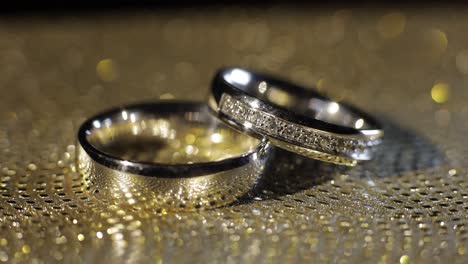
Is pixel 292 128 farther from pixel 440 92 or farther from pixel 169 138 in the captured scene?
pixel 440 92

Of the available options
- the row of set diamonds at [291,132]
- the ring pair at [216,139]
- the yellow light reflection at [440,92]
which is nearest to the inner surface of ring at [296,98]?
the ring pair at [216,139]

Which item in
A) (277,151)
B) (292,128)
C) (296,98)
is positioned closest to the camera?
(292,128)

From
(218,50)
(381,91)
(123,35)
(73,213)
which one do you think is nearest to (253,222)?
(73,213)

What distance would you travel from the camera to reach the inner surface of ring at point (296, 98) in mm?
876

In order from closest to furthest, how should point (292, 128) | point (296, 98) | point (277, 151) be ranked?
point (292, 128) < point (277, 151) < point (296, 98)

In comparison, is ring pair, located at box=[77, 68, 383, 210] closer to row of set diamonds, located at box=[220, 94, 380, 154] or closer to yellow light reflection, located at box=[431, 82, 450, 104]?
row of set diamonds, located at box=[220, 94, 380, 154]

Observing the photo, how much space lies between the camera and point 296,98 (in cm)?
94

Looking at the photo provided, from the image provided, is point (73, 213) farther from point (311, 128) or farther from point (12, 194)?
point (311, 128)

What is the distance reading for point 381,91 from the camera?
42.8 inches

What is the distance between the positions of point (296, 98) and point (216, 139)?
150 millimetres

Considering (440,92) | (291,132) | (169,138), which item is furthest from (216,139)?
(440,92)

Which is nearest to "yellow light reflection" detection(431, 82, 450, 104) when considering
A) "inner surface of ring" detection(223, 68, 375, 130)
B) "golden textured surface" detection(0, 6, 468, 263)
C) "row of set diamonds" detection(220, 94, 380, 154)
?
"golden textured surface" detection(0, 6, 468, 263)

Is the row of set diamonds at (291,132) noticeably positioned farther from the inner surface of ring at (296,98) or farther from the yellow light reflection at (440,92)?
the yellow light reflection at (440,92)

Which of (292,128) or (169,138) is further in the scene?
(169,138)
